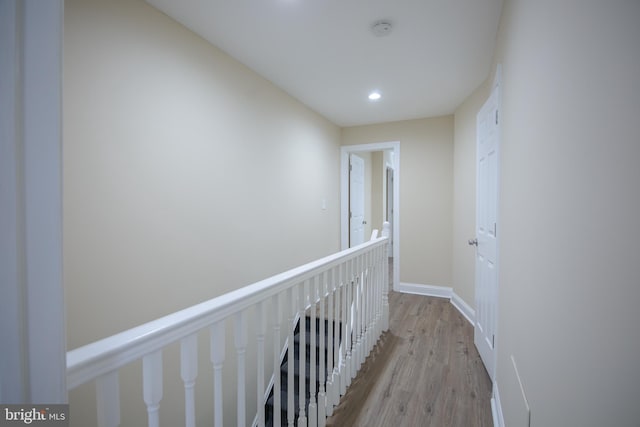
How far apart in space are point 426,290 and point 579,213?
3.78 m

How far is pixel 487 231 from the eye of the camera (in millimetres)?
2285

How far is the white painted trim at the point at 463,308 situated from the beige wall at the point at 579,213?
2.08 metres

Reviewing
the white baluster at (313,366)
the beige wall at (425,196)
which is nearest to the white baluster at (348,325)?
the white baluster at (313,366)

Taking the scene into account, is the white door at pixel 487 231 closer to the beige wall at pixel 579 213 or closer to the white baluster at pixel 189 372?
the beige wall at pixel 579 213

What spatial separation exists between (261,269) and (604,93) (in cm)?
262

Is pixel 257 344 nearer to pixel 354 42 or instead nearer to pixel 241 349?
pixel 241 349

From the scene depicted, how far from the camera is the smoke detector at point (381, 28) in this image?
1953 millimetres

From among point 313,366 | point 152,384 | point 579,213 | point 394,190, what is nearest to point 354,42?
point 579,213

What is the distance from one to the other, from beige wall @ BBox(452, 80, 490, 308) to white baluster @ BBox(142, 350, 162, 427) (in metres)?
3.10

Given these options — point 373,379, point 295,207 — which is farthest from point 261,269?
point 373,379

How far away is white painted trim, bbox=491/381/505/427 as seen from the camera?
5.25 ft

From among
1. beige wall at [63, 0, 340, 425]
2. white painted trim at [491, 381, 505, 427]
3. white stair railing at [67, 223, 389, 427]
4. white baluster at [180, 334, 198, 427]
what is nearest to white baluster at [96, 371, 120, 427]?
white stair railing at [67, 223, 389, 427]

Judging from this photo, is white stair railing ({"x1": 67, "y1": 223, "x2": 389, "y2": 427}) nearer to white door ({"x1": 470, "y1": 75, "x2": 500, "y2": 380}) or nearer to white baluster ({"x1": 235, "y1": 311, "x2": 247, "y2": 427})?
white baluster ({"x1": 235, "y1": 311, "x2": 247, "y2": 427})

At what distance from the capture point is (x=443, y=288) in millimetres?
4062
